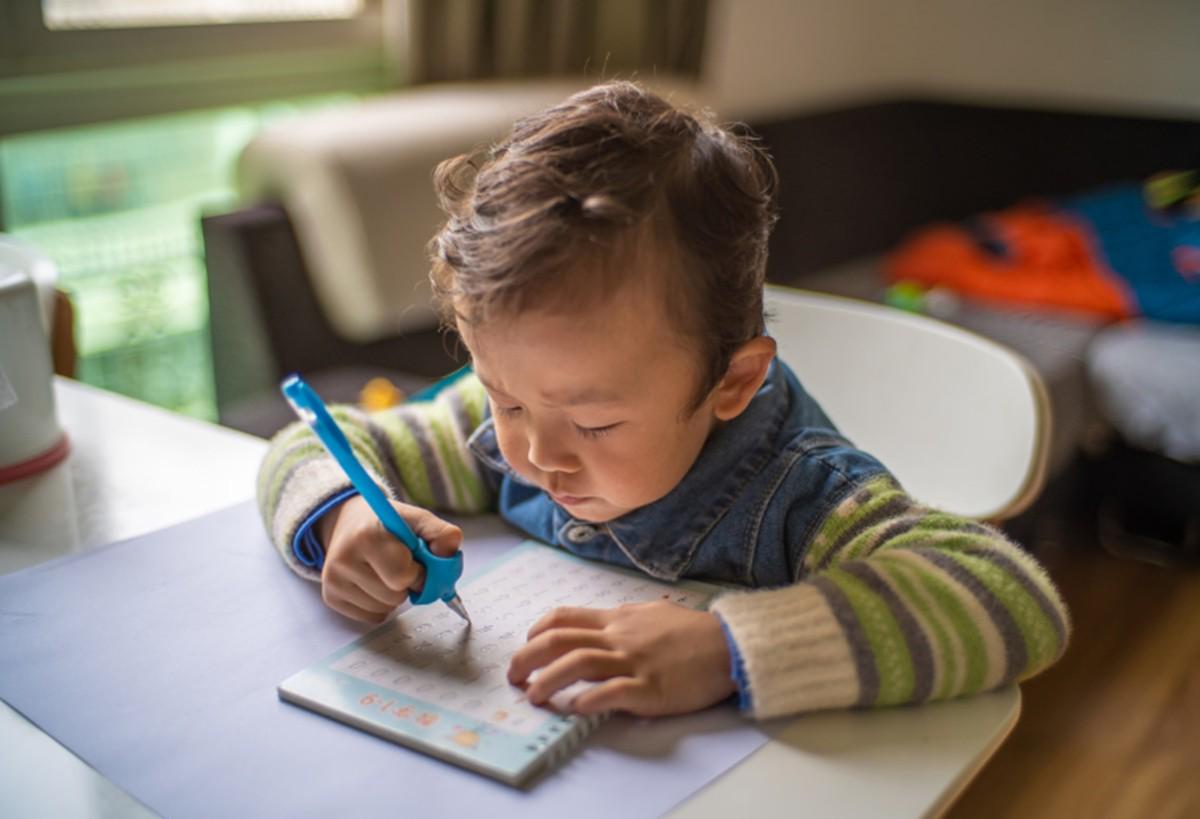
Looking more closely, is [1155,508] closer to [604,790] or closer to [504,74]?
[504,74]

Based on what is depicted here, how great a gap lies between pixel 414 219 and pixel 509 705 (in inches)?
59.7

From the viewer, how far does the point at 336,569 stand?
0.72 m

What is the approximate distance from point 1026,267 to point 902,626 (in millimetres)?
2148

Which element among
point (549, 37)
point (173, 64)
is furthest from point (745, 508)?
point (549, 37)

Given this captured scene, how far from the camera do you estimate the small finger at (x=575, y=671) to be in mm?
598

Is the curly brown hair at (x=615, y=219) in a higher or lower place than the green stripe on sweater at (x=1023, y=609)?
higher

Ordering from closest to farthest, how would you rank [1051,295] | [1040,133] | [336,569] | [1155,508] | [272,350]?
[336,569] < [272,350] < [1155,508] < [1051,295] < [1040,133]

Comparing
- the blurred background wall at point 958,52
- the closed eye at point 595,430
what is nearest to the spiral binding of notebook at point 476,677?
the closed eye at point 595,430

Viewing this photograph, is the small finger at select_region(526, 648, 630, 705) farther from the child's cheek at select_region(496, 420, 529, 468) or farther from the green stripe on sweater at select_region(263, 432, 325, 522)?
the green stripe on sweater at select_region(263, 432, 325, 522)

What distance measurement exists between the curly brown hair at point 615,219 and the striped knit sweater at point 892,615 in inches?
5.7

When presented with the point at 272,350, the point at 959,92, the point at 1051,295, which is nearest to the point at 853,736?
the point at 272,350

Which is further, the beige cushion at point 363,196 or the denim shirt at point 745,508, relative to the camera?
the beige cushion at point 363,196

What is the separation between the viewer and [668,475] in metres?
0.77

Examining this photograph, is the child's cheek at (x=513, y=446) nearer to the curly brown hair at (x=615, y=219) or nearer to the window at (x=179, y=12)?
the curly brown hair at (x=615, y=219)
